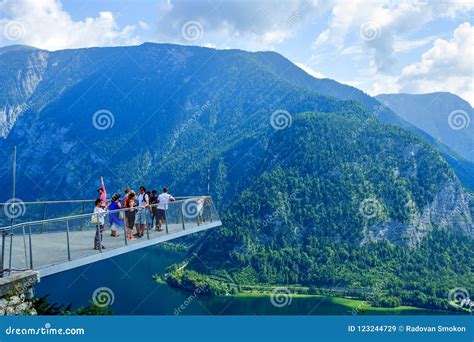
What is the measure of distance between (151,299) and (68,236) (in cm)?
10475

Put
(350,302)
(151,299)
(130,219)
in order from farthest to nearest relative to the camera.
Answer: (350,302) → (151,299) → (130,219)

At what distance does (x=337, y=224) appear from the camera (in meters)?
175

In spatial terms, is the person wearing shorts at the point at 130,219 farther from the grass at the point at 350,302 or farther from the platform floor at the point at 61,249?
the grass at the point at 350,302

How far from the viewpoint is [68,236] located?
1416 centimetres

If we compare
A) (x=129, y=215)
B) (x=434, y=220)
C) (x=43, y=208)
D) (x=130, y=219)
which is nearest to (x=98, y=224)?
(x=129, y=215)

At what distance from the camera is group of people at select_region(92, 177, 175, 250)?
15788 millimetres

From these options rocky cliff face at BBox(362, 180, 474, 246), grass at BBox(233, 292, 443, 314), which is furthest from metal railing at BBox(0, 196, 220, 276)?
rocky cliff face at BBox(362, 180, 474, 246)

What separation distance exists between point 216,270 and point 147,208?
138 meters

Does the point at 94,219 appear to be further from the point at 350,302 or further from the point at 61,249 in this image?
the point at 350,302

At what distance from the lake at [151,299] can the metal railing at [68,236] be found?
8379cm

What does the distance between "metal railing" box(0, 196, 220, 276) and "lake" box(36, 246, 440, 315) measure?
8379 cm

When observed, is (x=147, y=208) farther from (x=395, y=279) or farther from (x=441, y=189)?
(x=441, y=189)

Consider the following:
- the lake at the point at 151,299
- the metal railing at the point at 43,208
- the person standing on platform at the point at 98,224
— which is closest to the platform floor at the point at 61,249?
the person standing on platform at the point at 98,224

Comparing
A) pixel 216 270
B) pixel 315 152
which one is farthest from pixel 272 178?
pixel 216 270
